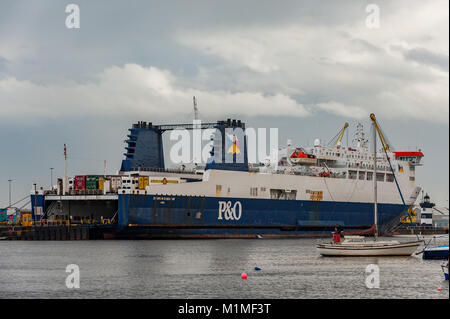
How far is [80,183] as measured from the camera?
84125 millimetres

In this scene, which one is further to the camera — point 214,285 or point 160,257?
point 160,257

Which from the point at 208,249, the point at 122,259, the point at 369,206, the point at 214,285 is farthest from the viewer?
the point at 369,206

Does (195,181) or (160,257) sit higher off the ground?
(195,181)

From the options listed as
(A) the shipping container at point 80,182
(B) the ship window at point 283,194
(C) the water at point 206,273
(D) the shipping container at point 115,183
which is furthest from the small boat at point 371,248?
(A) the shipping container at point 80,182

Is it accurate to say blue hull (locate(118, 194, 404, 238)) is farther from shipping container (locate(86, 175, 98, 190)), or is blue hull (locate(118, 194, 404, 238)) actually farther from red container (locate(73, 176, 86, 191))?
red container (locate(73, 176, 86, 191))

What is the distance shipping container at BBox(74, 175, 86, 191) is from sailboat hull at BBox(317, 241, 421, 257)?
33.9 metres

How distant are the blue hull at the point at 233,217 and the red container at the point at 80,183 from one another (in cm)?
737

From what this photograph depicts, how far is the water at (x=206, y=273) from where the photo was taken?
3972 centimetres

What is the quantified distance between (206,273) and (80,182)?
39.2 metres

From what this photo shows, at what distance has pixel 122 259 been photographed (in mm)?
57156

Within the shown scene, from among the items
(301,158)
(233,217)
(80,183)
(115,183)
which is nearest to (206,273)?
(233,217)
